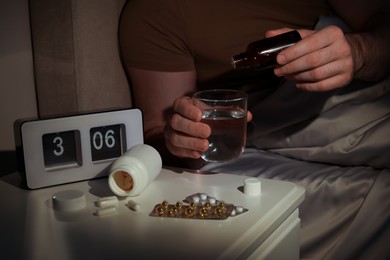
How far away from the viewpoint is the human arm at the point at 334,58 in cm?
87

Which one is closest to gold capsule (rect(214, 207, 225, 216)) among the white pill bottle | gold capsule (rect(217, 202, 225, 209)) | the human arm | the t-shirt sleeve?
gold capsule (rect(217, 202, 225, 209))

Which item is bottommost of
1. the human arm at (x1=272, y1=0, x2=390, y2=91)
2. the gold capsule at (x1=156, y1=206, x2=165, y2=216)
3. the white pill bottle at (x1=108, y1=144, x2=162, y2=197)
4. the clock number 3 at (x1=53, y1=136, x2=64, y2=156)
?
the gold capsule at (x1=156, y1=206, x2=165, y2=216)

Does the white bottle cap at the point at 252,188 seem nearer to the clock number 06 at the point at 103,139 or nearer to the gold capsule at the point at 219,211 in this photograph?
the gold capsule at the point at 219,211

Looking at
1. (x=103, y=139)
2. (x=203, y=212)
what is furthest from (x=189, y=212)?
(x=103, y=139)

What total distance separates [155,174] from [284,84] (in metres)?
0.40

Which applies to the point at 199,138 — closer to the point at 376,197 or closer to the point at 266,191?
the point at 266,191

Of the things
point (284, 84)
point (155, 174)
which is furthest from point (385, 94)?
point (155, 174)

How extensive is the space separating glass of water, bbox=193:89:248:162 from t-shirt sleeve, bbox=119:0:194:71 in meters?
0.32

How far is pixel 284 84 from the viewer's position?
45.7 inches

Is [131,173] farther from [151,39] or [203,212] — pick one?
[151,39]

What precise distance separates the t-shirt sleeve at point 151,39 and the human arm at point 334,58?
0.32 meters

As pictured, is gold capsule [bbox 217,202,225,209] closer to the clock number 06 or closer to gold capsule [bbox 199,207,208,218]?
gold capsule [bbox 199,207,208,218]

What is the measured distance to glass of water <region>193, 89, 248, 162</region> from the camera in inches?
33.9

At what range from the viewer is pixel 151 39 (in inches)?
47.6
